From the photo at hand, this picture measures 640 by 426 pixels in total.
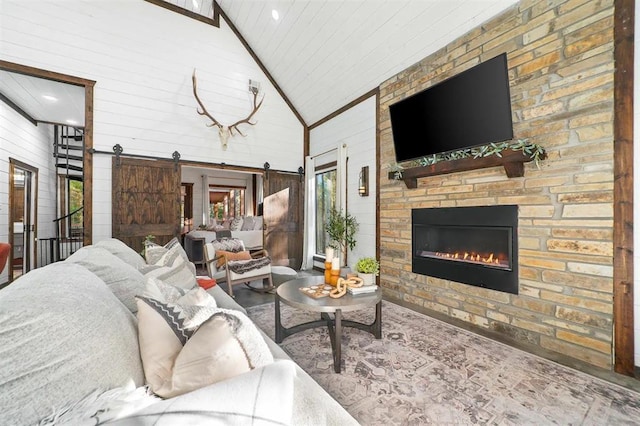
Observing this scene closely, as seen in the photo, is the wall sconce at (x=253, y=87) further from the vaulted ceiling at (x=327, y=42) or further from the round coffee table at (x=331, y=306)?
the round coffee table at (x=331, y=306)

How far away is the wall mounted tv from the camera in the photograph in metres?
2.52

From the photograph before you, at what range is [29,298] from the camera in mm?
748

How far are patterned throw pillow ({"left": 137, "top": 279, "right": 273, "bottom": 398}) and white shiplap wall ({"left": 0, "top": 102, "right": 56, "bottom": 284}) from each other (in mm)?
5098

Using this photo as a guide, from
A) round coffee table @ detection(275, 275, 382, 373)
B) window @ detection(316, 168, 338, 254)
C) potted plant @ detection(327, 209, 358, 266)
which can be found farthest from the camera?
window @ detection(316, 168, 338, 254)

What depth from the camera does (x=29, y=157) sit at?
193 inches

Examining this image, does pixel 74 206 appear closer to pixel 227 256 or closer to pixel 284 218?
pixel 284 218

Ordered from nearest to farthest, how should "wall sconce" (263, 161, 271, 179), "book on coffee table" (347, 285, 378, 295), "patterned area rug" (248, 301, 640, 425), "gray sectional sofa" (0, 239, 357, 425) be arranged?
→ "gray sectional sofa" (0, 239, 357, 425), "patterned area rug" (248, 301, 640, 425), "book on coffee table" (347, 285, 378, 295), "wall sconce" (263, 161, 271, 179)

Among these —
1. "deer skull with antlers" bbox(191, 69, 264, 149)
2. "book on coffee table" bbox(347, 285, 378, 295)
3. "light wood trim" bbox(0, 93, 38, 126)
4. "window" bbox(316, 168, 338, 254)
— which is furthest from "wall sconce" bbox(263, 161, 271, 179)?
"light wood trim" bbox(0, 93, 38, 126)

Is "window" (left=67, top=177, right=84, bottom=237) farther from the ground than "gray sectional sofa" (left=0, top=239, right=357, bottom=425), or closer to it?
farther from the ground

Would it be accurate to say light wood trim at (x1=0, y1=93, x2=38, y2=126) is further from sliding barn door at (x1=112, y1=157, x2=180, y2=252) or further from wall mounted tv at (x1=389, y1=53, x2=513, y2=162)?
wall mounted tv at (x1=389, y1=53, x2=513, y2=162)


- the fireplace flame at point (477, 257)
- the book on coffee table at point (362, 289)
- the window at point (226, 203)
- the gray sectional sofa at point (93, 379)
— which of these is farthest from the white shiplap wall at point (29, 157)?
the fireplace flame at point (477, 257)

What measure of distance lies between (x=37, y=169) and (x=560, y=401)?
7.91 metres

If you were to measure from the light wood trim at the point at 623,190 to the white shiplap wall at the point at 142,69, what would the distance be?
475 centimetres

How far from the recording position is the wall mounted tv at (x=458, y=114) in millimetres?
2516
